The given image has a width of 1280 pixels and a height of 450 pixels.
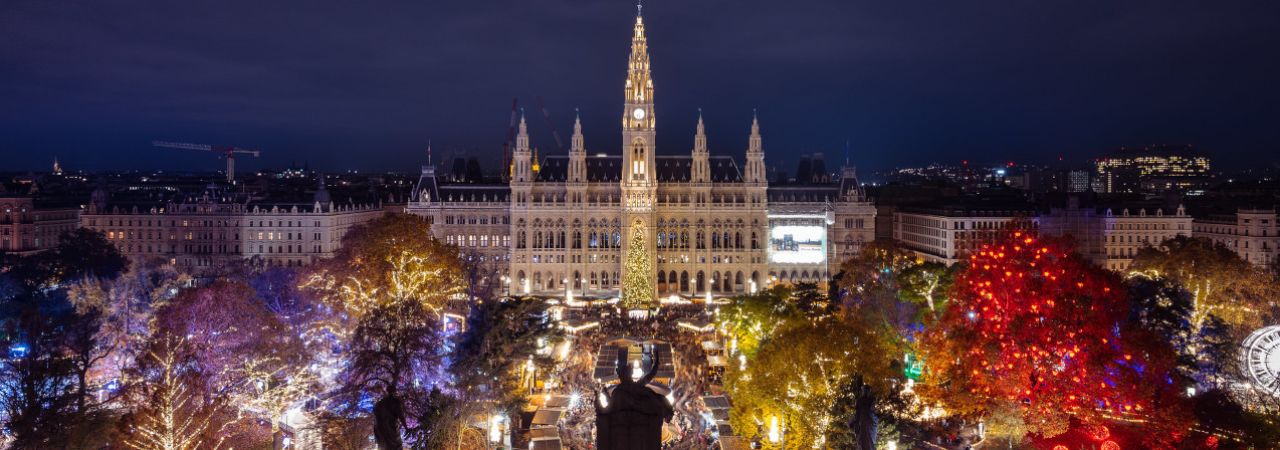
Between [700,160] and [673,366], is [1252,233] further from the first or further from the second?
→ [673,366]

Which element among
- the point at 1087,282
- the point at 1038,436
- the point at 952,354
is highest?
the point at 1087,282

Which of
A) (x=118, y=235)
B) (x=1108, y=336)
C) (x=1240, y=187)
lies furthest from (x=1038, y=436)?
(x=1240, y=187)

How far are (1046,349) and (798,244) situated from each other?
2649 inches

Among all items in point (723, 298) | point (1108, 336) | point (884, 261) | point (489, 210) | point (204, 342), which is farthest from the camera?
point (489, 210)

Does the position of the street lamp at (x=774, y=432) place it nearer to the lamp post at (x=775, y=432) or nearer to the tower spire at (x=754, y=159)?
the lamp post at (x=775, y=432)

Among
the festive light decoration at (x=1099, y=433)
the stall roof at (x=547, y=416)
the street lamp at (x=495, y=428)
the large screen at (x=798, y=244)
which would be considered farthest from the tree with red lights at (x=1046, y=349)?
the large screen at (x=798, y=244)

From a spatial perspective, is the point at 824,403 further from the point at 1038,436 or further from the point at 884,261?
the point at 884,261

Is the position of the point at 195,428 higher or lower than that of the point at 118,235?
lower

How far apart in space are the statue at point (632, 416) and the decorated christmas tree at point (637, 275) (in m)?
72.7

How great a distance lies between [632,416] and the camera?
19.3 m

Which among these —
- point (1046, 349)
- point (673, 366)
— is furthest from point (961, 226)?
point (1046, 349)

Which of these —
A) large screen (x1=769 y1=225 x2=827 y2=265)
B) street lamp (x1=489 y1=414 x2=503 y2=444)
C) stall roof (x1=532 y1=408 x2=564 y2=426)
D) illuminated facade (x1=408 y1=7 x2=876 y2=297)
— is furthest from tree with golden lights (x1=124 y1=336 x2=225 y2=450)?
large screen (x1=769 y1=225 x2=827 y2=265)

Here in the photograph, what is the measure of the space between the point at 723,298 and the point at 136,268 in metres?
60.8

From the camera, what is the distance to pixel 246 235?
368ft
